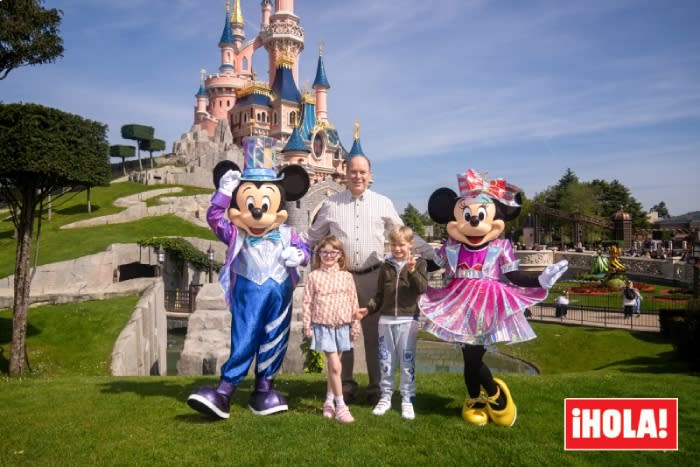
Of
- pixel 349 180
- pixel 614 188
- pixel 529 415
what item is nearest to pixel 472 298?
pixel 529 415

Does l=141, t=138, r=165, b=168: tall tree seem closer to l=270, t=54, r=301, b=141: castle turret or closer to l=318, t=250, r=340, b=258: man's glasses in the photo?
l=270, t=54, r=301, b=141: castle turret

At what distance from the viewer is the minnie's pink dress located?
14.7 ft

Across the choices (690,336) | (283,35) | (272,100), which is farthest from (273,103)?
(690,336)

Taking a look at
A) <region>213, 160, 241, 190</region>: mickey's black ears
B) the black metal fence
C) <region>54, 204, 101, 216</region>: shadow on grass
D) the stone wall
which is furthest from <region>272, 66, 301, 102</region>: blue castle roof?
<region>213, 160, 241, 190</region>: mickey's black ears

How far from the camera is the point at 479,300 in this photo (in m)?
4.59

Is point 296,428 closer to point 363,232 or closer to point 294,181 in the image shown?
point 363,232

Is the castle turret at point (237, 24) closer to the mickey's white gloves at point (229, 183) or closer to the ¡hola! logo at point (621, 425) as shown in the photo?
the mickey's white gloves at point (229, 183)

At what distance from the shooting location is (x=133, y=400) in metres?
5.52

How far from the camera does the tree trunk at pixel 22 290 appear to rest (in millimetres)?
8430

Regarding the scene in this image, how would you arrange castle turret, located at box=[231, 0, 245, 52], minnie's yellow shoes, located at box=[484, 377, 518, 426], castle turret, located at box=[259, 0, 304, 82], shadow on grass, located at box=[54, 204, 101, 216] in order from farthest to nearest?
1. castle turret, located at box=[231, 0, 245, 52]
2. castle turret, located at box=[259, 0, 304, 82]
3. shadow on grass, located at box=[54, 204, 101, 216]
4. minnie's yellow shoes, located at box=[484, 377, 518, 426]

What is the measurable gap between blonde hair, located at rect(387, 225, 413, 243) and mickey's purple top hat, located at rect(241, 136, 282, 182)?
56.9 inches

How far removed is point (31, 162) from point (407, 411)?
7769 mm

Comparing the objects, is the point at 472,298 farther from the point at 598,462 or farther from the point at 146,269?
the point at 146,269

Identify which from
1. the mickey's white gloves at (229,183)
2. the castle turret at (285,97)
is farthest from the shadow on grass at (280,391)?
the castle turret at (285,97)
